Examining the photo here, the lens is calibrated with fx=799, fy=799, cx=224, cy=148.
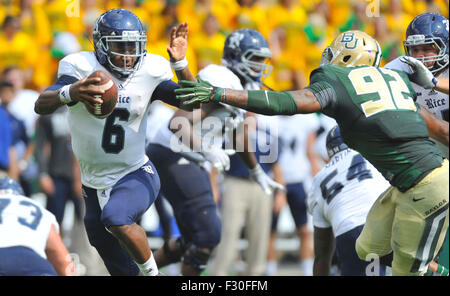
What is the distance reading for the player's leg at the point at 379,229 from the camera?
4469 millimetres

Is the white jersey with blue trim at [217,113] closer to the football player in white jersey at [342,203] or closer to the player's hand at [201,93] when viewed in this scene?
the football player in white jersey at [342,203]

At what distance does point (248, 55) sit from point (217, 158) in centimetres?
116

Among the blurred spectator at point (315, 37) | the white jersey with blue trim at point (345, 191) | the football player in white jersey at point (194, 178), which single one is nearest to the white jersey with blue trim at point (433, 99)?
the white jersey with blue trim at point (345, 191)

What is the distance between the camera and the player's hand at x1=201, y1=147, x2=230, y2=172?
5625 millimetres

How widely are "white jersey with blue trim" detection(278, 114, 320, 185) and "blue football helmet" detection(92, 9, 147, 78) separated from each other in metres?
4.02

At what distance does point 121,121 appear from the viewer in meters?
4.86

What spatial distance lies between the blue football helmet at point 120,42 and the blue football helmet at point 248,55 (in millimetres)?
1648

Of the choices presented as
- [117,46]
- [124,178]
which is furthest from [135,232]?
[117,46]

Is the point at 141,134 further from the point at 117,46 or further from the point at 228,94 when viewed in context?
the point at 228,94

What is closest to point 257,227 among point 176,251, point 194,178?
point 176,251

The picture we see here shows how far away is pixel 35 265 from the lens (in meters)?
4.89

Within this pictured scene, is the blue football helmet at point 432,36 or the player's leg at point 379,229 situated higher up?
the blue football helmet at point 432,36

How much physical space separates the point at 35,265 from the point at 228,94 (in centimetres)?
173

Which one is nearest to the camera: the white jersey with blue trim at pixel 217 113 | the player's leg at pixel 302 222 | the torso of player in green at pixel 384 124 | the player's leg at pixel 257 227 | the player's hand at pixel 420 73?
the torso of player in green at pixel 384 124
